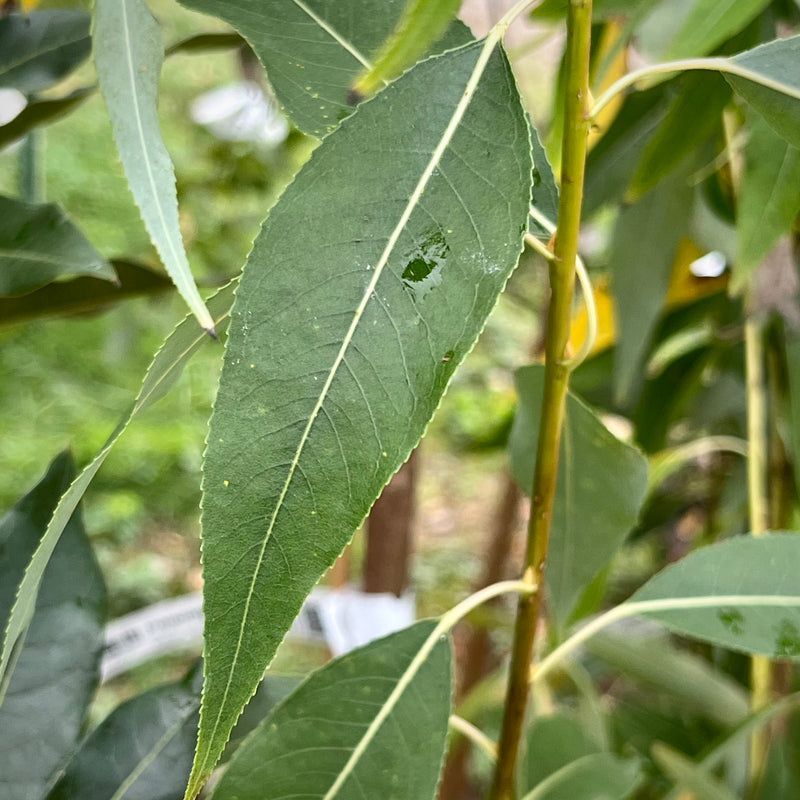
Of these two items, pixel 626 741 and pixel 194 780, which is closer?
pixel 194 780

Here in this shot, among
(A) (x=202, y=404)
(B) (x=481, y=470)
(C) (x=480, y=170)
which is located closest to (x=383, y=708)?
(C) (x=480, y=170)

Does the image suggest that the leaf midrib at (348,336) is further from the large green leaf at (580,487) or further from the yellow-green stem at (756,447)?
the yellow-green stem at (756,447)

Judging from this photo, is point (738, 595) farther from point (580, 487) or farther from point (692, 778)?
point (692, 778)

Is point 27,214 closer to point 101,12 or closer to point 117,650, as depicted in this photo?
point 101,12

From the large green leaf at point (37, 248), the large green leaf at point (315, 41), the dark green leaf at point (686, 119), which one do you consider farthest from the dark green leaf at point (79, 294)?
the dark green leaf at point (686, 119)

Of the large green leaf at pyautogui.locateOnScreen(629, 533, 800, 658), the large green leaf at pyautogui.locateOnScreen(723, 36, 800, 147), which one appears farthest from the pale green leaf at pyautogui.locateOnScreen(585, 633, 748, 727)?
the large green leaf at pyautogui.locateOnScreen(723, 36, 800, 147)
